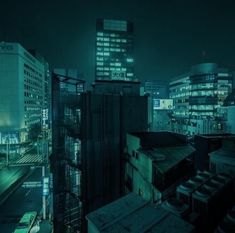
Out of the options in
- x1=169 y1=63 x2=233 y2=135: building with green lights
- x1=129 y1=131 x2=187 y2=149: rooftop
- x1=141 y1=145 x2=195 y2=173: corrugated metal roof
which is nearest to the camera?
x1=141 y1=145 x2=195 y2=173: corrugated metal roof

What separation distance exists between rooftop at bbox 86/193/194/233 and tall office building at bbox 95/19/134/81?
128408 millimetres

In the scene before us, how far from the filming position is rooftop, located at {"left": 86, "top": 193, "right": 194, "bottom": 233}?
7777 millimetres

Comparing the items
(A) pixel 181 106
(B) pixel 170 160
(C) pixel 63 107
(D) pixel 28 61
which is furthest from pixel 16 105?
(A) pixel 181 106

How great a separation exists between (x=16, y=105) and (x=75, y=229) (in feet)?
193

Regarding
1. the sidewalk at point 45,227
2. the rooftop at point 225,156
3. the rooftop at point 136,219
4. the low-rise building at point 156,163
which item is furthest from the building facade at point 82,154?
the sidewalk at point 45,227

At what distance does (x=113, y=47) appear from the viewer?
137375 mm

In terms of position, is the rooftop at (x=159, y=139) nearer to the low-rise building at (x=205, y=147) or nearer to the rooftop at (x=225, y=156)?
the low-rise building at (x=205, y=147)

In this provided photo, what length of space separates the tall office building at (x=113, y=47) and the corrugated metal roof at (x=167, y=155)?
120590mm

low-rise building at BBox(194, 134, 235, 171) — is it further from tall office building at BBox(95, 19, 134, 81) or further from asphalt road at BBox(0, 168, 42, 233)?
tall office building at BBox(95, 19, 134, 81)

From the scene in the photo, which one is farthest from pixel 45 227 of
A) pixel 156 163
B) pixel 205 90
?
pixel 205 90

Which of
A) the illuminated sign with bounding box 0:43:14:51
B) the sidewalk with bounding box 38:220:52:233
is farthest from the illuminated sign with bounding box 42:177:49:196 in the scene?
the illuminated sign with bounding box 0:43:14:51

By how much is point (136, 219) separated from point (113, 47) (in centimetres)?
13868

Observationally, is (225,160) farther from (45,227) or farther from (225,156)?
(45,227)

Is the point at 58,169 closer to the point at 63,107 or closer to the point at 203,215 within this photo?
the point at 63,107
